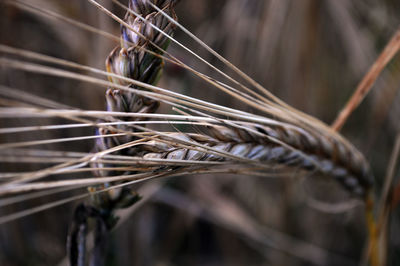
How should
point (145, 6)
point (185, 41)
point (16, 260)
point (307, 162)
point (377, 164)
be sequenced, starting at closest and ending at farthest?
point (145, 6), point (307, 162), point (16, 260), point (185, 41), point (377, 164)

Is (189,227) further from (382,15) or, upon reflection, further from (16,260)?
(382,15)

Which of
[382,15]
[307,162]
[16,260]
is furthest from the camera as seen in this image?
[382,15]

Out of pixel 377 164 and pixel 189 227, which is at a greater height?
pixel 377 164

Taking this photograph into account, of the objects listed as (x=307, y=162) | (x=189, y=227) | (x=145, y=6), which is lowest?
(x=189, y=227)

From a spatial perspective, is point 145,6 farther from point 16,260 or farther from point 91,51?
point 16,260

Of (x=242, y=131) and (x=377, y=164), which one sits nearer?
(x=242, y=131)

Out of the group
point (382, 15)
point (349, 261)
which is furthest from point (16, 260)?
point (382, 15)
